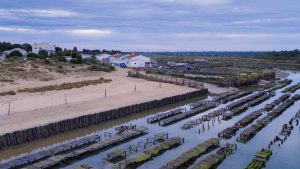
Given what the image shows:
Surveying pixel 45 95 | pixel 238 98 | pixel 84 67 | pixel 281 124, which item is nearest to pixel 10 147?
pixel 45 95

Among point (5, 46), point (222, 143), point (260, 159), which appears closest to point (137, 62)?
point (5, 46)

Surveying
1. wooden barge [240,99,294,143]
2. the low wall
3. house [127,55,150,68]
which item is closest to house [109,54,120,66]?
house [127,55,150,68]

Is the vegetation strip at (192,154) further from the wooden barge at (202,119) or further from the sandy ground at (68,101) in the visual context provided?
the sandy ground at (68,101)

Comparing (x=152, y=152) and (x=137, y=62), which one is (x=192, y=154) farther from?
(x=137, y=62)

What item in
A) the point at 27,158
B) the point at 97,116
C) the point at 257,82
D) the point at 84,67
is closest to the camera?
the point at 27,158

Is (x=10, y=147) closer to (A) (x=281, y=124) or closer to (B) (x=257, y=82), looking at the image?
(A) (x=281, y=124)
